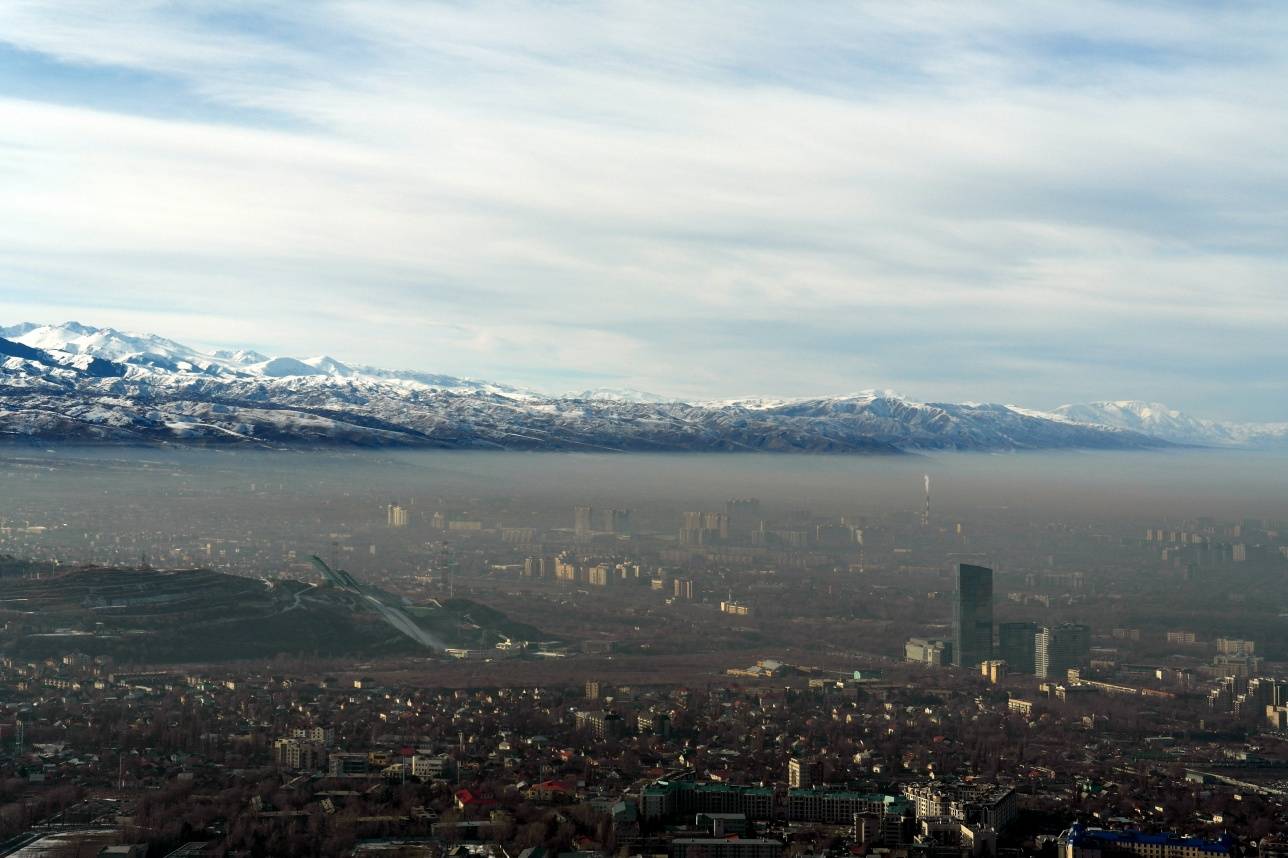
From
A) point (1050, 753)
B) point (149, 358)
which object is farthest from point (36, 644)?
point (149, 358)

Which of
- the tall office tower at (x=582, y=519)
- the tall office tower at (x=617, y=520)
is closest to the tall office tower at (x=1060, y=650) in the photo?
the tall office tower at (x=617, y=520)

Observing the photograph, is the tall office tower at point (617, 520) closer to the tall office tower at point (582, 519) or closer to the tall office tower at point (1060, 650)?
the tall office tower at point (582, 519)

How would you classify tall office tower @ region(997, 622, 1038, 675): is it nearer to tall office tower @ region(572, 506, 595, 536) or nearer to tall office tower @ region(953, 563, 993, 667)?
tall office tower @ region(953, 563, 993, 667)

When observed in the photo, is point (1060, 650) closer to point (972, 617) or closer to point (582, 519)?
point (972, 617)

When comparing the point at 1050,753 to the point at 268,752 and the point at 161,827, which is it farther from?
the point at 161,827

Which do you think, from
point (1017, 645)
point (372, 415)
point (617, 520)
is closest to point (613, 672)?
point (1017, 645)

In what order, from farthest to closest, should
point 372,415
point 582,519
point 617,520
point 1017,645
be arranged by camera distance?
point 372,415
point 582,519
point 617,520
point 1017,645
